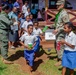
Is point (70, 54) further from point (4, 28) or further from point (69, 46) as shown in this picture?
point (4, 28)

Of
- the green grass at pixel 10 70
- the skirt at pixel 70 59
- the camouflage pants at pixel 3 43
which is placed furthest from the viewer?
the camouflage pants at pixel 3 43

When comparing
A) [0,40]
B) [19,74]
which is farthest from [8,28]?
[19,74]

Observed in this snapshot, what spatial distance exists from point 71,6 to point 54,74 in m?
10.8

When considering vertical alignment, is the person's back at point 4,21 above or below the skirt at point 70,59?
above

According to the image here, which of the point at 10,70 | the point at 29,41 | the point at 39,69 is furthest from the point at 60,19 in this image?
the point at 10,70

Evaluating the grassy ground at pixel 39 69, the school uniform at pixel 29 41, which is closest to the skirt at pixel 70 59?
the grassy ground at pixel 39 69

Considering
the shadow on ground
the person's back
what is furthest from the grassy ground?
the person's back

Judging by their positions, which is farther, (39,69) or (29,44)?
(39,69)

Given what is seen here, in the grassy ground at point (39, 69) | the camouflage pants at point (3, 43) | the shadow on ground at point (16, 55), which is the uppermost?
the camouflage pants at point (3, 43)

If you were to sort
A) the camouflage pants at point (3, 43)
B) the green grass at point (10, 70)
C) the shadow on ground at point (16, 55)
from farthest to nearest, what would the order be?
the shadow on ground at point (16, 55) → the camouflage pants at point (3, 43) → the green grass at point (10, 70)

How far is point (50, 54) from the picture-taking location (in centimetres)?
999

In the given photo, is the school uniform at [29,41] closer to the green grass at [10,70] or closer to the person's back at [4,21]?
the green grass at [10,70]

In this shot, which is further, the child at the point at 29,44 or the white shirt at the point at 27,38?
the white shirt at the point at 27,38

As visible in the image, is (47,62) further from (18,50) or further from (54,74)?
(18,50)
